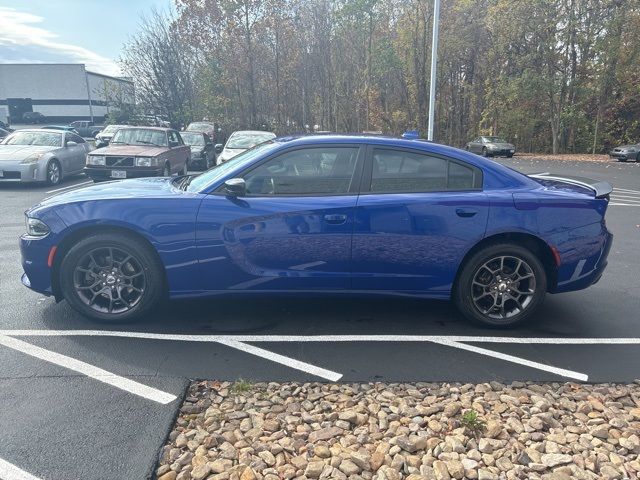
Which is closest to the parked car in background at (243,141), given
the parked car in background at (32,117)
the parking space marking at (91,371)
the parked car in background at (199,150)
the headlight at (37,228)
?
the parked car in background at (199,150)

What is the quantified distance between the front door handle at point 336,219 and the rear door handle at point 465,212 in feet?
3.03

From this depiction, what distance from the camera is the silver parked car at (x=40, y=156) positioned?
11.9 m

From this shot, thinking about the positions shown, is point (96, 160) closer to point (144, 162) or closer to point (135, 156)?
point (135, 156)

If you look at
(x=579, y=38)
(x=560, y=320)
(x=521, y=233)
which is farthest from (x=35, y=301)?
(x=579, y=38)

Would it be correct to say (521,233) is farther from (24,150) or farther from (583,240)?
(24,150)

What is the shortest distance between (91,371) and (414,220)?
8.53 ft

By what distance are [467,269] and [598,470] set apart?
1.87 meters

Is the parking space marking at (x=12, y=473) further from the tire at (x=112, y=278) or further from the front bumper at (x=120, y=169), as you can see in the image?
the front bumper at (x=120, y=169)

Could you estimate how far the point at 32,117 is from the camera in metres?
45.5

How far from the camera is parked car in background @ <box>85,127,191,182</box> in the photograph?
1162 cm

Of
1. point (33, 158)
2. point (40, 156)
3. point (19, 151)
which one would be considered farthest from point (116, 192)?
point (19, 151)

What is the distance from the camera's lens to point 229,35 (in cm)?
2830

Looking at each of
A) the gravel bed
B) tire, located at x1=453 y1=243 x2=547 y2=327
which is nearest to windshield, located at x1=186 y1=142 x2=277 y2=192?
the gravel bed

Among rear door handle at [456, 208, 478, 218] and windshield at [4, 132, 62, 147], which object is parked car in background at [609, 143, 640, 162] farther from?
rear door handle at [456, 208, 478, 218]
